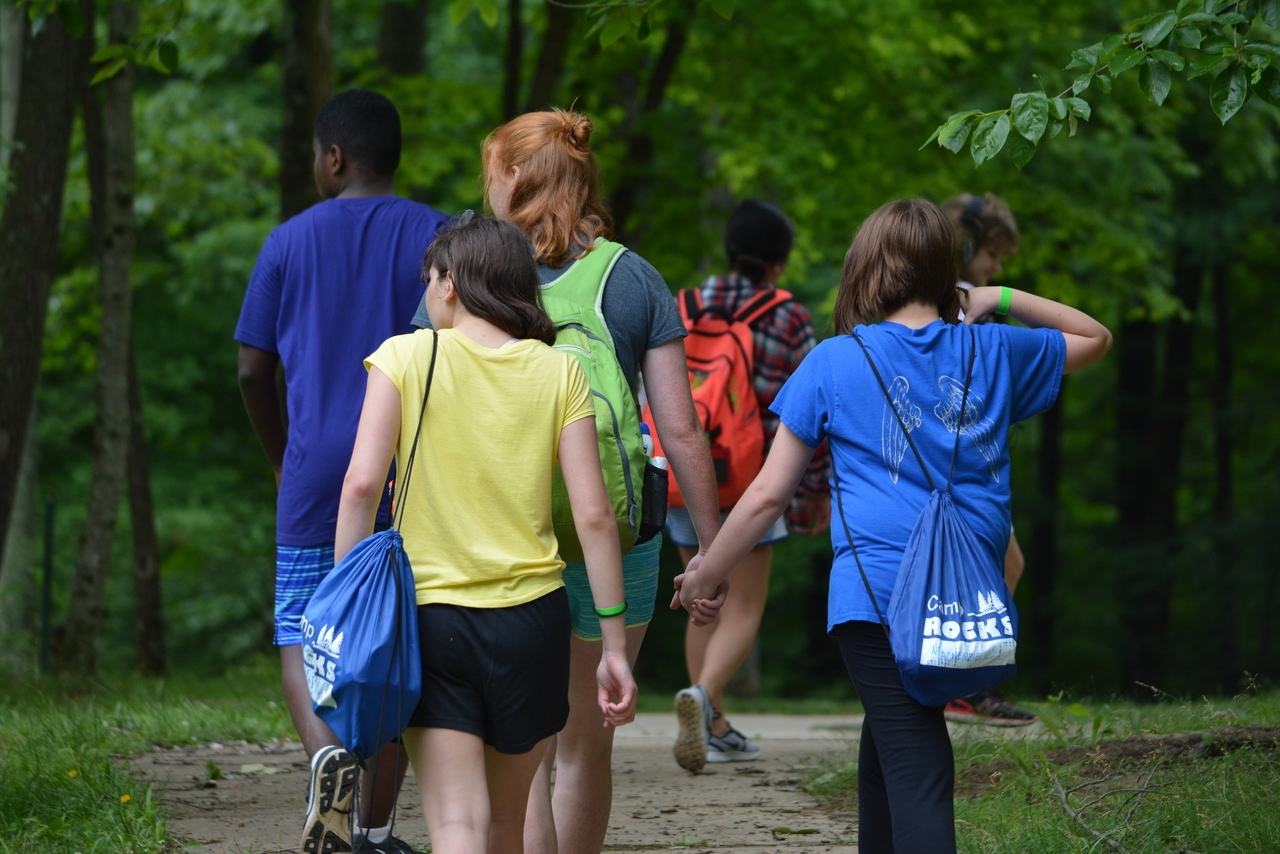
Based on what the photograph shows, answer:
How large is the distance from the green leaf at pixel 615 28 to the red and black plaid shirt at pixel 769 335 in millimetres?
995

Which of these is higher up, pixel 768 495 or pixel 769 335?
pixel 769 335

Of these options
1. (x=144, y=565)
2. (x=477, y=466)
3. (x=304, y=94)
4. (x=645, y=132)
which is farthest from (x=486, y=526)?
(x=645, y=132)

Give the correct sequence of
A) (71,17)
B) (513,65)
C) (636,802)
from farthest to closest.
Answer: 1. (513,65)
2. (636,802)
3. (71,17)

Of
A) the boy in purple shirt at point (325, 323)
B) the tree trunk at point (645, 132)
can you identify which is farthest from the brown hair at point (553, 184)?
the tree trunk at point (645, 132)

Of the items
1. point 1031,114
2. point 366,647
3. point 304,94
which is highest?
point 304,94

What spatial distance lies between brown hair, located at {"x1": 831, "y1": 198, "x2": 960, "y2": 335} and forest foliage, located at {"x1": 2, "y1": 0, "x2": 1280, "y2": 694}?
7538 millimetres

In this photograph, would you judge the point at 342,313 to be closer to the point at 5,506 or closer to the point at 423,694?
the point at 423,694

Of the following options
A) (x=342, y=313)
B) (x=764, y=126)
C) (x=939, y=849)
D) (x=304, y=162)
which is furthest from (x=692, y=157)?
(x=939, y=849)

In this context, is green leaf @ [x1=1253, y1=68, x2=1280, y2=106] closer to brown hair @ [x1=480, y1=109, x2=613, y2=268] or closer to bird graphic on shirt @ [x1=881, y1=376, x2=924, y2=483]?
bird graphic on shirt @ [x1=881, y1=376, x2=924, y2=483]

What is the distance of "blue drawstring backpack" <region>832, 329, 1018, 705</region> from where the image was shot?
7.98 ft

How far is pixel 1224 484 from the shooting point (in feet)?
50.8

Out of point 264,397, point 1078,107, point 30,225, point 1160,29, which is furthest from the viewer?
point 30,225

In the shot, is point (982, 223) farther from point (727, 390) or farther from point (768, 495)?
Answer: point (768, 495)

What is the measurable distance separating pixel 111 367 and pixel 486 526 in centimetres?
623
